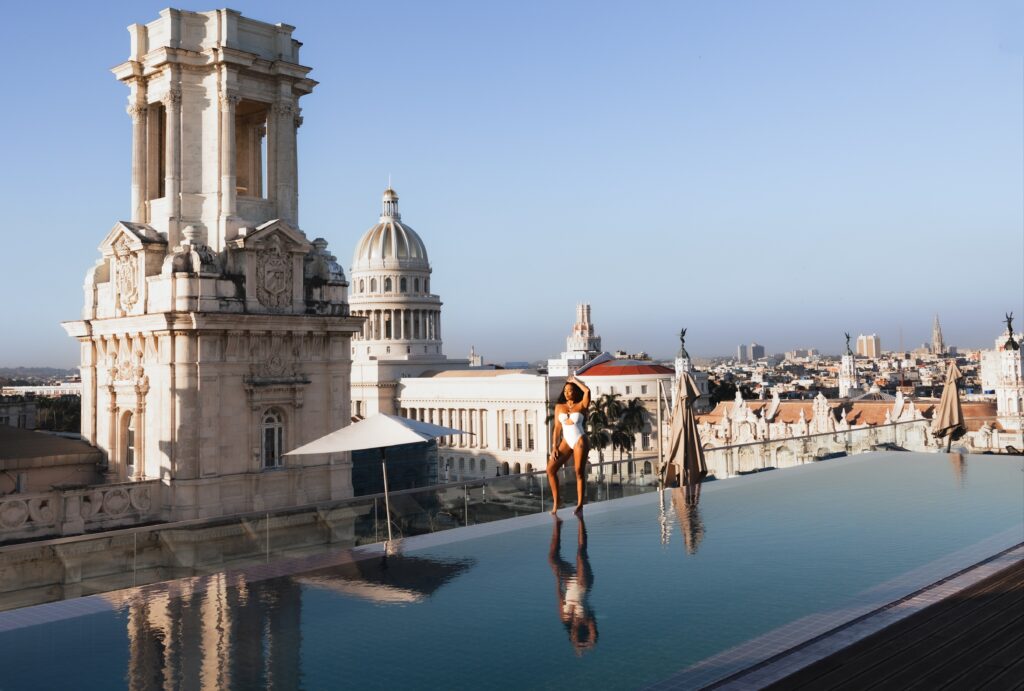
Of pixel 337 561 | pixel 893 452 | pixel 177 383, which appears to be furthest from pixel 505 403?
pixel 337 561

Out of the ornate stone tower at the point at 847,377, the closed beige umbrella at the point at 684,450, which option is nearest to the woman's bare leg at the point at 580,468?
the closed beige umbrella at the point at 684,450

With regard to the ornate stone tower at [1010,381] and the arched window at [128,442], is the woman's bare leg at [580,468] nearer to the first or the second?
the arched window at [128,442]

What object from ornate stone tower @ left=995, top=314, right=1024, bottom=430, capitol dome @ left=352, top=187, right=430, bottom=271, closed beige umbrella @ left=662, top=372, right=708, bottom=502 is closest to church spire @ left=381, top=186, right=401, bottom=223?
capitol dome @ left=352, top=187, right=430, bottom=271

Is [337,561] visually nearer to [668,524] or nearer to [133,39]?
[668,524]

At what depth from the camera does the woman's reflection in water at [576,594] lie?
388 inches

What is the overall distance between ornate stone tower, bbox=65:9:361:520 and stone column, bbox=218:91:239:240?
0.03 m

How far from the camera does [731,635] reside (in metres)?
9.80

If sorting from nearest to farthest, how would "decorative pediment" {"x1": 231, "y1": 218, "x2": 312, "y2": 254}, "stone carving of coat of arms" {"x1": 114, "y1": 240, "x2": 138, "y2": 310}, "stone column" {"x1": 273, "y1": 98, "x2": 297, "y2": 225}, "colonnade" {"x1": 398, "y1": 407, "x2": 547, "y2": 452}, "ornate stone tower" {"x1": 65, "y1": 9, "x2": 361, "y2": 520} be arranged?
"ornate stone tower" {"x1": 65, "y1": 9, "x2": 361, "y2": 520} < "decorative pediment" {"x1": 231, "y1": 218, "x2": 312, "y2": 254} < "stone carving of coat of arms" {"x1": 114, "y1": 240, "x2": 138, "y2": 310} < "stone column" {"x1": 273, "y1": 98, "x2": 297, "y2": 225} < "colonnade" {"x1": 398, "y1": 407, "x2": 547, "y2": 452}

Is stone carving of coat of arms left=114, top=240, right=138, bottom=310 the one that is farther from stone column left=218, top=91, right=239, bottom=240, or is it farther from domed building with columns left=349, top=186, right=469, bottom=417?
domed building with columns left=349, top=186, right=469, bottom=417

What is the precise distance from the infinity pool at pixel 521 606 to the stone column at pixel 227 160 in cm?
1042

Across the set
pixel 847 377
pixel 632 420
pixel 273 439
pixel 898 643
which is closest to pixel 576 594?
pixel 898 643

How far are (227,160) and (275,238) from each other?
6.81 feet

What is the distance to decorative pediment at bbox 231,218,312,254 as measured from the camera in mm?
21891

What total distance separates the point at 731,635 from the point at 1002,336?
95.6 meters
